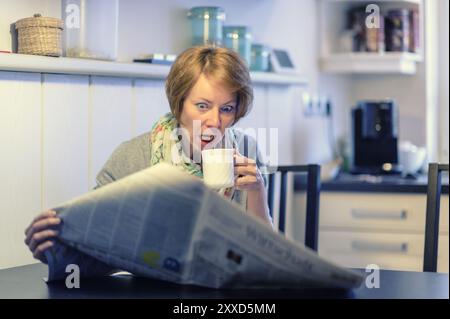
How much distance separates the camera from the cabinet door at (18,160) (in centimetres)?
198

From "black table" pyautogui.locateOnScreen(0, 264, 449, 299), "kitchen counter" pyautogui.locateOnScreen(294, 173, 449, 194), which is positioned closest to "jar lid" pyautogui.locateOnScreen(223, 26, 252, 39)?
"kitchen counter" pyautogui.locateOnScreen(294, 173, 449, 194)

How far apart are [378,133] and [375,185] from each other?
42cm

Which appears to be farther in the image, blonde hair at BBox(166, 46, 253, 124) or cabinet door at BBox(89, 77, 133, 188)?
cabinet door at BBox(89, 77, 133, 188)

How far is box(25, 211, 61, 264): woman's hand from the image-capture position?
4.51 feet

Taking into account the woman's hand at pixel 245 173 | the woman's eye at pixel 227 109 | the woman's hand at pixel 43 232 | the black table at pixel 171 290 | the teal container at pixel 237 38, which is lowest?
the black table at pixel 171 290

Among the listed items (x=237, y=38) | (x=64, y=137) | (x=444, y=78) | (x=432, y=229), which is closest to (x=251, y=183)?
(x=432, y=229)

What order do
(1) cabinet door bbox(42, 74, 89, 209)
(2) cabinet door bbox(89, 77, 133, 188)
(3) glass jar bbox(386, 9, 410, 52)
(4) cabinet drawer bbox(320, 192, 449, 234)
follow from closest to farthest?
1. (1) cabinet door bbox(42, 74, 89, 209)
2. (2) cabinet door bbox(89, 77, 133, 188)
3. (4) cabinet drawer bbox(320, 192, 449, 234)
4. (3) glass jar bbox(386, 9, 410, 52)

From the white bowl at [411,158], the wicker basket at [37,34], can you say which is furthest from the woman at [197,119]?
the white bowl at [411,158]

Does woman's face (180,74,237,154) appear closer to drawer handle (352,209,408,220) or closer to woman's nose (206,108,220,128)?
woman's nose (206,108,220,128)

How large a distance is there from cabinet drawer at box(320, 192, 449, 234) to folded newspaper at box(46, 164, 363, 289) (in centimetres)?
176

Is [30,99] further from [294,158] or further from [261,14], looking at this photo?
[294,158]

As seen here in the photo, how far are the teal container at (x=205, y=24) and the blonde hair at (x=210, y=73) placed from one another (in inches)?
24.4

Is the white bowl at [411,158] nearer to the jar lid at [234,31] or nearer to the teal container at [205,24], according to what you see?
the jar lid at [234,31]

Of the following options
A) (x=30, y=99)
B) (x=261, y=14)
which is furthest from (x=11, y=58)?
(x=261, y=14)
